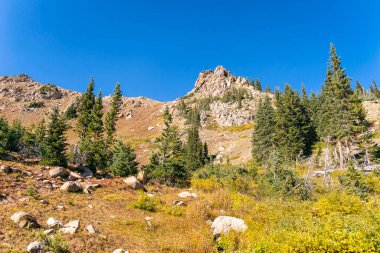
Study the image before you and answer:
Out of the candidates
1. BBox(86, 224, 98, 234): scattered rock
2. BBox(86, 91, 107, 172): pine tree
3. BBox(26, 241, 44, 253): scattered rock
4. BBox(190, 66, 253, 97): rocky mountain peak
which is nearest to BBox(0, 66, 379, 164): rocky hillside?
BBox(190, 66, 253, 97): rocky mountain peak

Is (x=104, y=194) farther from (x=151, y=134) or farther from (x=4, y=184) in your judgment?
(x=151, y=134)

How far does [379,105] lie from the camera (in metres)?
69.2

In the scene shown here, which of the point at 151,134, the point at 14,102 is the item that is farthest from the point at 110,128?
the point at 14,102

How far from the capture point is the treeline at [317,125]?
140ft

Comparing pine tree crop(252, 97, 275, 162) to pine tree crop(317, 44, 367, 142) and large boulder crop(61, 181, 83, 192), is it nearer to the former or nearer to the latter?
pine tree crop(317, 44, 367, 142)

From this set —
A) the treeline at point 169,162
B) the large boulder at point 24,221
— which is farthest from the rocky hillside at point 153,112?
the large boulder at point 24,221

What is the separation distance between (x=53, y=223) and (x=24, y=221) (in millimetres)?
1153

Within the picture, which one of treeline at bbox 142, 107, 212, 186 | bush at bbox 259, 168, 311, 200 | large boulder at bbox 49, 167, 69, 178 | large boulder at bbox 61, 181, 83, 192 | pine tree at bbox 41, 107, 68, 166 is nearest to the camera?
large boulder at bbox 61, 181, 83, 192

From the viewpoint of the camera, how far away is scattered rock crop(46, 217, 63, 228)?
10519 mm

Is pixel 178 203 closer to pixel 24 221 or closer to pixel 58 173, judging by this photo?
pixel 24 221

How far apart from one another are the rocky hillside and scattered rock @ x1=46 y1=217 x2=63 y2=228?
55.9 metres

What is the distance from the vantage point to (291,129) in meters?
52.8

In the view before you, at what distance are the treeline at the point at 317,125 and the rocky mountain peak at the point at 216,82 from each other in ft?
322

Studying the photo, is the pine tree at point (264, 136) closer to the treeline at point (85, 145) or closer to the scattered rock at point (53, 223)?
the treeline at point (85, 145)
